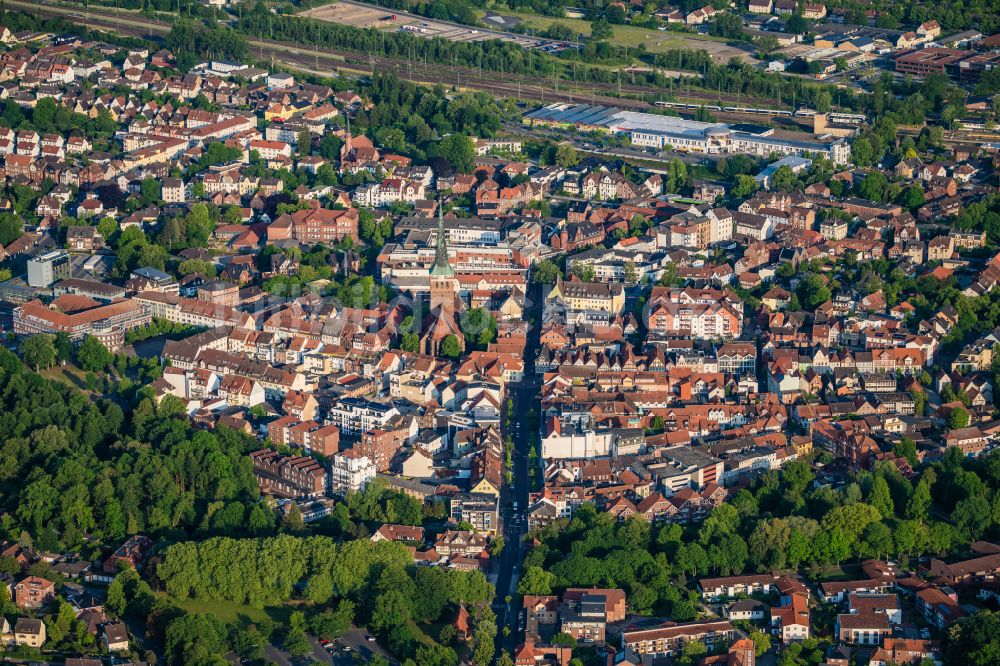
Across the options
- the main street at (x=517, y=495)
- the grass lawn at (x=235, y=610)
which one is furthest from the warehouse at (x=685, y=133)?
the grass lawn at (x=235, y=610)

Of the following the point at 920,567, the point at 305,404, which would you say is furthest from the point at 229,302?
the point at 920,567

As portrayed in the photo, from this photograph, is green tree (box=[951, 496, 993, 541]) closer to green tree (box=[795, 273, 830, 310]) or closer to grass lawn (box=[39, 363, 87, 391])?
green tree (box=[795, 273, 830, 310])

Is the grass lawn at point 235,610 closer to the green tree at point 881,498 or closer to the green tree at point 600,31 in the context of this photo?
the green tree at point 881,498

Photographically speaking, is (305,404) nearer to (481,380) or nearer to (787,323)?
(481,380)

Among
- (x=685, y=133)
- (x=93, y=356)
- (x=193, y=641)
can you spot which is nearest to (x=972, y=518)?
(x=193, y=641)

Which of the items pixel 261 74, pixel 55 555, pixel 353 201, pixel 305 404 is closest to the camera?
pixel 55 555

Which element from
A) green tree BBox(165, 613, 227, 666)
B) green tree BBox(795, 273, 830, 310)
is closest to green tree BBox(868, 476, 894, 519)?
green tree BBox(795, 273, 830, 310)
